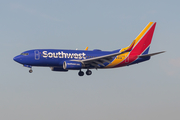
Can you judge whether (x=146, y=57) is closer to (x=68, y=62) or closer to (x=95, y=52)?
(x=95, y=52)

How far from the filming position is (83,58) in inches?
2260

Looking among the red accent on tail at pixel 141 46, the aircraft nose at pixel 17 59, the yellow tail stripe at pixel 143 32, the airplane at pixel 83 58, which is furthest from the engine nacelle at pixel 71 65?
the yellow tail stripe at pixel 143 32

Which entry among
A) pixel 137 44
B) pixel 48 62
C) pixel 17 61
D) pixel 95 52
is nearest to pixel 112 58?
pixel 95 52

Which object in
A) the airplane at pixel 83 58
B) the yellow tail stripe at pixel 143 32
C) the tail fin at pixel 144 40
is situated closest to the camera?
the airplane at pixel 83 58

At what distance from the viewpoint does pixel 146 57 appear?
6091cm

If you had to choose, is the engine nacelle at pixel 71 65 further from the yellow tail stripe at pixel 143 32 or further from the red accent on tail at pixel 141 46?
the yellow tail stripe at pixel 143 32

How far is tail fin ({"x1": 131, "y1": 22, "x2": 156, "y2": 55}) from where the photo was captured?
62.4 metres

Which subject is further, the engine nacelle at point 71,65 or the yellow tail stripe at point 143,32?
the yellow tail stripe at point 143,32

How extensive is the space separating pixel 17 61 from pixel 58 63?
693cm

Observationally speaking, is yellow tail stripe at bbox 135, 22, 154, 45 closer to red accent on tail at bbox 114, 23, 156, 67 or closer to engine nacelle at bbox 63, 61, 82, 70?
red accent on tail at bbox 114, 23, 156, 67

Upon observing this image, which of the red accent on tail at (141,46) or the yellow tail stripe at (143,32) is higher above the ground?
the yellow tail stripe at (143,32)

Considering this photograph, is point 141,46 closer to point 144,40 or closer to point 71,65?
point 144,40

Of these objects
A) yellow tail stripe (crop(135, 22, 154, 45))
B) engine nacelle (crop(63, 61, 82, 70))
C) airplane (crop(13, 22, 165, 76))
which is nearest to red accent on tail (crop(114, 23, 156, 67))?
airplane (crop(13, 22, 165, 76))

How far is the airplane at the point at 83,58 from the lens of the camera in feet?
179
